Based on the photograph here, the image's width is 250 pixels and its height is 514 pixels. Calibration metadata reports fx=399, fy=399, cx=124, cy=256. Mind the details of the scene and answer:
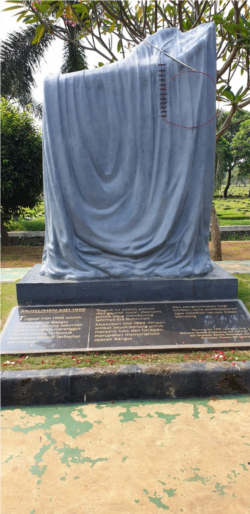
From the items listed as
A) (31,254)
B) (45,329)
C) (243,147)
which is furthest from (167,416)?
(243,147)

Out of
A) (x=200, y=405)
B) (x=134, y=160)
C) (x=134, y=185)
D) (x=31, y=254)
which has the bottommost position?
(x=31, y=254)

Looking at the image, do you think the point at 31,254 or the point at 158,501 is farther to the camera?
the point at 31,254

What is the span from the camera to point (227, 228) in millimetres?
12281

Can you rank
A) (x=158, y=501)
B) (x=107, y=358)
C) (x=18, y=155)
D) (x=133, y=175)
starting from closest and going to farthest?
(x=158, y=501) → (x=107, y=358) → (x=133, y=175) → (x=18, y=155)

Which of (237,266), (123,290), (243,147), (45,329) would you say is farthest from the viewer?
(243,147)

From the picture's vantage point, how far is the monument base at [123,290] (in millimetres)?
3791

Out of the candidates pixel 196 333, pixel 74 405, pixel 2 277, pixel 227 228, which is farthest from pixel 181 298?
pixel 227 228

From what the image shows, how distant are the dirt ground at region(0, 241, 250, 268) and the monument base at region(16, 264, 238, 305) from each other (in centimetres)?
358

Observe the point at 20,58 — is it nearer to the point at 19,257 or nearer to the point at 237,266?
the point at 19,257

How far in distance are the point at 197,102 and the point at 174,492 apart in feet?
10.6

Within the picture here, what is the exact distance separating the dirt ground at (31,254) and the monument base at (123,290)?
141 inches

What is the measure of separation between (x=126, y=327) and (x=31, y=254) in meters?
5.61

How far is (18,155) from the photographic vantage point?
8.94 meters

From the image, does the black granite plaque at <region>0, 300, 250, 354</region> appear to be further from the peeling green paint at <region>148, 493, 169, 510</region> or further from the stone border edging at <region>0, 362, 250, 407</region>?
the peeling green paint at <region>148, 493, 169, 510</region>
